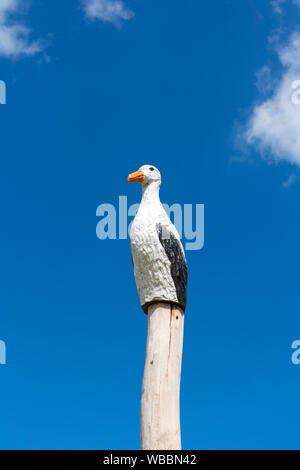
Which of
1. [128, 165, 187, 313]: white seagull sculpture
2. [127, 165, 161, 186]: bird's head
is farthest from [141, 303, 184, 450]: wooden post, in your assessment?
[127, 165, 161, 186]: bird's head

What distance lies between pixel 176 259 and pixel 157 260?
10.2 inches

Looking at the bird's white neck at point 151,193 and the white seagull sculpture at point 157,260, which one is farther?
the bird's white neck at point 151,193

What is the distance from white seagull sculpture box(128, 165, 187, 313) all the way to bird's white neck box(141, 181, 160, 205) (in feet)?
1.16

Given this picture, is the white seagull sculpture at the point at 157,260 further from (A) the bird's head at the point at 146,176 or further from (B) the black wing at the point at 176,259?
(A) the bird's head at the point at 146,176

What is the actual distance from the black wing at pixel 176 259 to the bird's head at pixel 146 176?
3.23 feet

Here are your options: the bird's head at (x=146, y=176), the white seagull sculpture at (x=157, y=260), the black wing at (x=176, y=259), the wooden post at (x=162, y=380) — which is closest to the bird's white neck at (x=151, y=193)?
the bird's head at (x=146, y=176)

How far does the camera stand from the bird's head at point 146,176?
9.28 meters

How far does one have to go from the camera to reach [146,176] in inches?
366

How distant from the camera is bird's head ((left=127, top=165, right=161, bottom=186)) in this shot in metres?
9.28

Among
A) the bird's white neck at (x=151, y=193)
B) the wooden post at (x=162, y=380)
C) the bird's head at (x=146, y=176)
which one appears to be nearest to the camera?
the wooden post at (x=162, y=380)

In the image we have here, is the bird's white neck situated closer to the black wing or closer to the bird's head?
the bird's head
